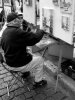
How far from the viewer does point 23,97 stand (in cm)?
346

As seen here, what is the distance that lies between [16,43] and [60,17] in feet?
2.77

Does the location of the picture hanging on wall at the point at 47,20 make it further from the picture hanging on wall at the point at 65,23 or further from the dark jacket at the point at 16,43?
the picture hanging on wall at the point at 65,23

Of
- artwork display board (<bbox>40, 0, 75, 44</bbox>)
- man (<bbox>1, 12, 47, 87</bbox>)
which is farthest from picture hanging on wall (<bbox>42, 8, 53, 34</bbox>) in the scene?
man (<bbox>1, 12, 47, 87</bbox>)

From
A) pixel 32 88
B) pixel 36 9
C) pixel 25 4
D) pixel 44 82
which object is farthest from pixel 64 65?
pixel 25 4

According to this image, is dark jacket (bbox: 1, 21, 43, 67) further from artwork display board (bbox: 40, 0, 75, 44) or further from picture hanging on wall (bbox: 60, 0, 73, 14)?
picture hanging on wall (bbox: 60, 0, 73, 14)

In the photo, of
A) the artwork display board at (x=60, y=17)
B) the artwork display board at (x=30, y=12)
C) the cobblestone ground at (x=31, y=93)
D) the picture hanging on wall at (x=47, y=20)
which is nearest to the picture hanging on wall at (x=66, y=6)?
the artwork display board at (x=60, y=17)

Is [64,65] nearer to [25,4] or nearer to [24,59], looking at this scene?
[24,59]

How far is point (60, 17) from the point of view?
3086 millimetres

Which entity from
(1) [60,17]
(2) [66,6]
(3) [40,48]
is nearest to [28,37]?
(3) [40,48]

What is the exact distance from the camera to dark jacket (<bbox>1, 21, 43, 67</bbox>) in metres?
3.19

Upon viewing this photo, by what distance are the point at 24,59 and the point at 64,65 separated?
3.17ft

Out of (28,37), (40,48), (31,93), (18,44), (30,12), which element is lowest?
(31,93)

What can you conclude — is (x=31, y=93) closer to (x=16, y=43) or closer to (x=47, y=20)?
(x=16, y=43)

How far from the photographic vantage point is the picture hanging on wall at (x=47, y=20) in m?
3.33
